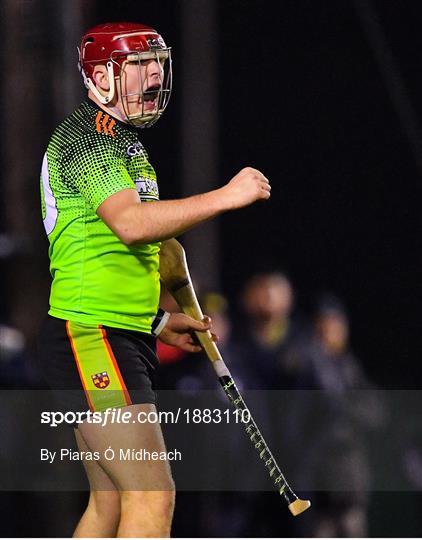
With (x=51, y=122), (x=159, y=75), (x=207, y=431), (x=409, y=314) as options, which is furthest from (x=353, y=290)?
(x=159, y=75)

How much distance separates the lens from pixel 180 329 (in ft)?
17.4

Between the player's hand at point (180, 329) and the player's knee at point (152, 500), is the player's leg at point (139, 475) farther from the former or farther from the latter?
the player's hand at point (180, 329)

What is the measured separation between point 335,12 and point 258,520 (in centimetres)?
335

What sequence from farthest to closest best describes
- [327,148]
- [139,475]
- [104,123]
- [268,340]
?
[327,148]
[268,340]
[104,123]
[139,475]

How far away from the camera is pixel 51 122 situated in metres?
6.16

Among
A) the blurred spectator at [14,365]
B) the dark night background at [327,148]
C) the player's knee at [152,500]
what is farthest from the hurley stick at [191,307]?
the dark night background at [327,148]

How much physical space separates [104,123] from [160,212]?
1.24 feet

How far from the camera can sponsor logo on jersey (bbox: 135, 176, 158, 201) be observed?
495 cm

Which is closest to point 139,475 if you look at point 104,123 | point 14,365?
point 104,123

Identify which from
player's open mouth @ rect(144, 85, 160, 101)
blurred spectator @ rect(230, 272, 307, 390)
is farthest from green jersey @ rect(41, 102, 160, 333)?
blurred spectator @ rect(230, 272, 307, 390)

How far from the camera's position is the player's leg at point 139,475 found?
4773 mm

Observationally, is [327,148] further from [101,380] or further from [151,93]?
[101,380]

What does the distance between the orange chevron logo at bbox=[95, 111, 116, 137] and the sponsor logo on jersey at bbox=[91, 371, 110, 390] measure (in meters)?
0.69

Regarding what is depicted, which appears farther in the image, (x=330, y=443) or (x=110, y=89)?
(x=330, y=443)
